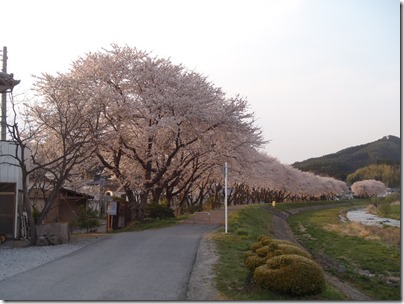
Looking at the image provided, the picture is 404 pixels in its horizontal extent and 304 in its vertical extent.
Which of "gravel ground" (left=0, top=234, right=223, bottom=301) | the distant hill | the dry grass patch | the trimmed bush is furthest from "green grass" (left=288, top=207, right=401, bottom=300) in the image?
the distant hill

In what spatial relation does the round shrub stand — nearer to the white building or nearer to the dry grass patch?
the white building

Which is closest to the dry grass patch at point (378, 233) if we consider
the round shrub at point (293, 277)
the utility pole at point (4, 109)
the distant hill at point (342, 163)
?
the round shrub at point (293, 277)

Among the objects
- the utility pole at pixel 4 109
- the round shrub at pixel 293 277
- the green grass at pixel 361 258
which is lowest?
the green grass at pixel 361 258

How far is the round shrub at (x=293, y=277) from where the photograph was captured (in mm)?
7652

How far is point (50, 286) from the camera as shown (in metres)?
8.68

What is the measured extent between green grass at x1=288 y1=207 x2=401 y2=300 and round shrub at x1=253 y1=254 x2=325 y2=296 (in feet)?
11.2

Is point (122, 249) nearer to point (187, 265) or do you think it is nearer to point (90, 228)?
point (187, 265)

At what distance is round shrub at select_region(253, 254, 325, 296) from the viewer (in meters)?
7.65

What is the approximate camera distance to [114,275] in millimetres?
9578

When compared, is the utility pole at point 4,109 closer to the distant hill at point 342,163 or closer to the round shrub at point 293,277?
the round shrub at point 293,277

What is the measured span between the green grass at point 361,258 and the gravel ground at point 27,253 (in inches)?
324

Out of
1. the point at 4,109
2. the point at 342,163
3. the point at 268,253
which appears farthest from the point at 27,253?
the point at 342,163

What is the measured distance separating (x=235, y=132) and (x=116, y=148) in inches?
247

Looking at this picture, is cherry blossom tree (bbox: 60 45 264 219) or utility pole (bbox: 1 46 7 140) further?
cherry blossom tree (bbox: 60 45 264 219)
